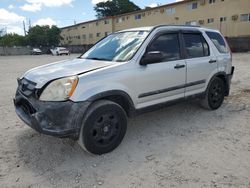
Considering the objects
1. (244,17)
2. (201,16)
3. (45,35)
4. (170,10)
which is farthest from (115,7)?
(244,17)

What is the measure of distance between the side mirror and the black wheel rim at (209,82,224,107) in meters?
2.01

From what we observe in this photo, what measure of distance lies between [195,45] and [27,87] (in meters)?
3.19

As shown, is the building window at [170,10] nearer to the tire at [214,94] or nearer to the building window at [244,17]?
the building window at [244,17]

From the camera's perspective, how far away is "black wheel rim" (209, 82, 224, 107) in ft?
15.7

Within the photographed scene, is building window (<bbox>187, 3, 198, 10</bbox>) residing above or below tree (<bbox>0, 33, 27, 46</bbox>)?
above

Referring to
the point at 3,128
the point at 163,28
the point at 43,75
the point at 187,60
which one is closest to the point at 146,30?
the point at 163,28

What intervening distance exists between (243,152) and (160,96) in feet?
4.90

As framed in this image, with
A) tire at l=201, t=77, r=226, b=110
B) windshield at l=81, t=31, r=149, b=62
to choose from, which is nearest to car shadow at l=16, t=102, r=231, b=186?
tire at l=201, t=77, r=226, b=110

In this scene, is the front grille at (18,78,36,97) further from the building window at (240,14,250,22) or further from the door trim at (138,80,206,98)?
the building window at (240,14,250,22)

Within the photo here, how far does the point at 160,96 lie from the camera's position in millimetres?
3715

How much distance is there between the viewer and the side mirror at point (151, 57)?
3283 millimetres

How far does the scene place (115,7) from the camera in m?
60.0

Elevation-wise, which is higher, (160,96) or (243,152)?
(160,96)

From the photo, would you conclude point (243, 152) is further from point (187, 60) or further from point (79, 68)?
point (79, 68)
